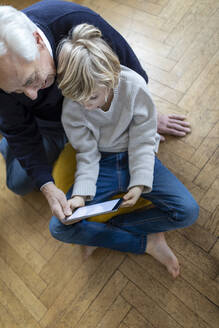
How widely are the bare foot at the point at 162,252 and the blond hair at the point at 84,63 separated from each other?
24.9 inches

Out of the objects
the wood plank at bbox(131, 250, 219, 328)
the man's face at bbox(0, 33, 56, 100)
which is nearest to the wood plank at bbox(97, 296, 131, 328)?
the wood plank at bbox(131, 250, 219, 328)

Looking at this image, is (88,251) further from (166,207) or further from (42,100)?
(42,100)

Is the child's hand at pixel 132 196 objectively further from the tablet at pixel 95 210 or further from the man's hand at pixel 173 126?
the man's hand at pixel 173 126

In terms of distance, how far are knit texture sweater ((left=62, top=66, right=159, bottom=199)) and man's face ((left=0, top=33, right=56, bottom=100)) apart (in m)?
0.18

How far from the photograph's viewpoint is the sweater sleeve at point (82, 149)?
96 cm

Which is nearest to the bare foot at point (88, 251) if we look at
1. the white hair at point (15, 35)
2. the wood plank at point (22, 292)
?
the wood plank at point (22, 292)

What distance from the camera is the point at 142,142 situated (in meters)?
0.98

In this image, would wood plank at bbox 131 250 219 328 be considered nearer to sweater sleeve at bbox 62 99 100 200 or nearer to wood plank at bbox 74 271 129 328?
wood plank at bbox 74 271 129 328

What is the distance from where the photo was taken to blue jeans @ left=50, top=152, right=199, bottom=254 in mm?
992

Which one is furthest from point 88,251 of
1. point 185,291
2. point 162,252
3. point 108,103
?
point 108,103

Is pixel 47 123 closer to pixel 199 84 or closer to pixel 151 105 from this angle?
pixel 151 105

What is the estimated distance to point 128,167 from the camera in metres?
1.04

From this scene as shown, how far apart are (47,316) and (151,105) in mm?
945

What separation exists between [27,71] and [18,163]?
0.63m
